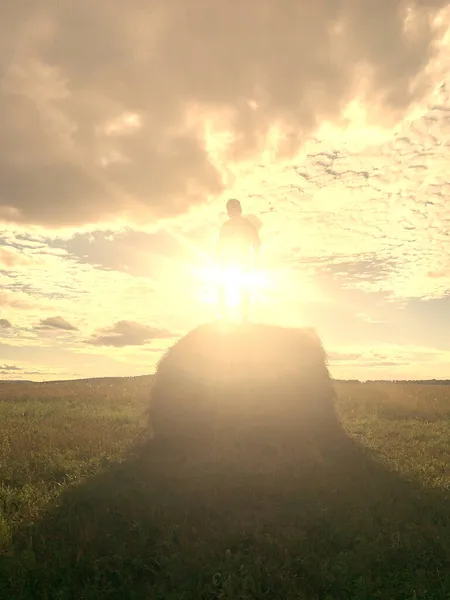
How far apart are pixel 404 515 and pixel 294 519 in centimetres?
163

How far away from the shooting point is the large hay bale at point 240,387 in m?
11.7

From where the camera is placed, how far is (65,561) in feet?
21.2

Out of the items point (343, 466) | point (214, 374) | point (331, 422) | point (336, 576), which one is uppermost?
point (214, 374)

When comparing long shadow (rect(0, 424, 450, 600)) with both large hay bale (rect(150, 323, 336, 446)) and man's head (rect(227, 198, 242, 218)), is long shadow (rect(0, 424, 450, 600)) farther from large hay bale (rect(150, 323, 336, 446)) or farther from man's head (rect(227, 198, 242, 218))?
man's head (rect(227, 198, 242, 218))

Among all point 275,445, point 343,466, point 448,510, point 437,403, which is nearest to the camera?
point 448,510

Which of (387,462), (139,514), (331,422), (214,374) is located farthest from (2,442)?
(387,462)

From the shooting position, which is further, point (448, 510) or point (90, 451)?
point (90, 451)

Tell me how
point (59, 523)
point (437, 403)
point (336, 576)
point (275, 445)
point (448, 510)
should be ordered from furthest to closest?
point (437, 403) < point (275, 445) < point (448, 510) < point (59, 523) < point (336, 576)

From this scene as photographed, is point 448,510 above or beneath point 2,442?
beneath

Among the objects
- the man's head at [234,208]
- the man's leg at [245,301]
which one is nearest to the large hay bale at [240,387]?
the man's leg at [245,301]

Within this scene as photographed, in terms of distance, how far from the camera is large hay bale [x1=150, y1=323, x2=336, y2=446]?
1170cm

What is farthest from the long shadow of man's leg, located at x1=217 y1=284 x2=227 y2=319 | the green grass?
man's leg, located at x1=217 y1=284 x2=227 y2=319

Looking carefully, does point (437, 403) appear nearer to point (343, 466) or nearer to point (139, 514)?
point (343, 466)

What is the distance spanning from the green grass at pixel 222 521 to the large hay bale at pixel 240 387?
67cm
